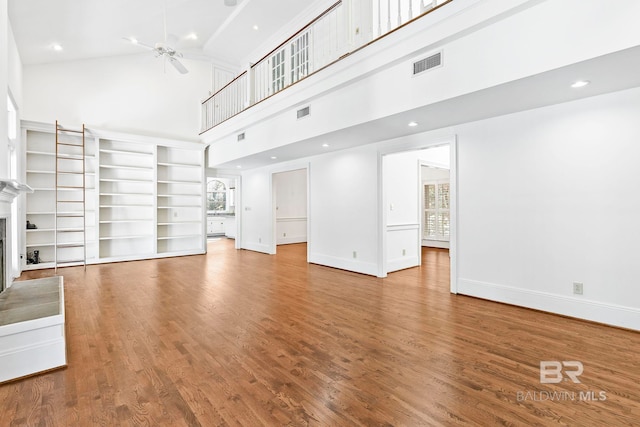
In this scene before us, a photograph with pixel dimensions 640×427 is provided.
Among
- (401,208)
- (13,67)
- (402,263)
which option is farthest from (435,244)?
(13,67)

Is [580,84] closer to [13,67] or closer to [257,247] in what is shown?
[257,247]

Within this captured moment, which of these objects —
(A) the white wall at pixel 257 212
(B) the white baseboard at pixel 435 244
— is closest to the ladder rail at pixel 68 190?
(A) the white wall at pixel 257 212

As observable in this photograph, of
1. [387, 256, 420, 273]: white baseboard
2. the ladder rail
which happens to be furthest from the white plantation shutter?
the ladder rail

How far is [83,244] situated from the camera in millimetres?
6480

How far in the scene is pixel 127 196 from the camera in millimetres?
7070

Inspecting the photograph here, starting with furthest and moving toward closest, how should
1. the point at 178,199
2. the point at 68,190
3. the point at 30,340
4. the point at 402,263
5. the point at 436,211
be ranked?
the point at 436,211 → the point at 178,199 → the point at 68,190 → the point at 402,263 → the point at 30,340

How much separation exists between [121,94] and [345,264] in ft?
21.7

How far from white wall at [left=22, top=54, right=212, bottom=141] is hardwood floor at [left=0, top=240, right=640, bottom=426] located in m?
4.50

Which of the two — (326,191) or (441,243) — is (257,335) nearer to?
(326,191)

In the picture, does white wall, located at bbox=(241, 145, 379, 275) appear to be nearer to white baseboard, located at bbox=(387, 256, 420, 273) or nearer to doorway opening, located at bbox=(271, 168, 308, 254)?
white baseboard, located at bbox=(387, 256, 420, 273)

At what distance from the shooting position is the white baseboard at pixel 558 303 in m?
3.01

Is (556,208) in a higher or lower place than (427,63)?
lower

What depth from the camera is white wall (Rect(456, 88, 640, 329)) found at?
9.93 feet

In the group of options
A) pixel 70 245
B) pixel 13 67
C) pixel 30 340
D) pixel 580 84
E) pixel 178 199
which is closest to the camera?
pixel 30 340
